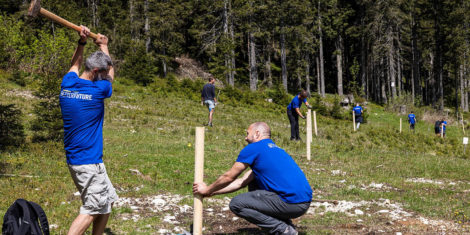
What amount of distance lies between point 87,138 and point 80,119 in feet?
0.73

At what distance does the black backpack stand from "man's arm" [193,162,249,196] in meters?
1.66

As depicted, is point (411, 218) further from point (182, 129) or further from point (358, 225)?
point (182, 129)

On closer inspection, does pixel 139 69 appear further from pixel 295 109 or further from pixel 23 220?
pixel 23 220

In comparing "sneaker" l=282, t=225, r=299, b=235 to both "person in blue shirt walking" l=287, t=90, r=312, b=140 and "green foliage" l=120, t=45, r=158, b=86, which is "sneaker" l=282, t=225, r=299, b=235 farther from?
"green foliage" l=120, t=45, r=158, b=86

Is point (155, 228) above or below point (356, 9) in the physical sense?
below

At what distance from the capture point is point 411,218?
7.09 metres

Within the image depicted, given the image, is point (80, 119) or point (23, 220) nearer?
point (23, 220)

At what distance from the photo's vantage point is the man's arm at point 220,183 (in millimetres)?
4816

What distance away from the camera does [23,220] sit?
420 cm

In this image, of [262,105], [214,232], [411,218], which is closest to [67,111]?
[214,232]

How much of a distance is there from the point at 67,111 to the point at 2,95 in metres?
16.4

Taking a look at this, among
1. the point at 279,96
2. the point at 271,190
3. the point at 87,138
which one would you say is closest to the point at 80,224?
the point at 87,138

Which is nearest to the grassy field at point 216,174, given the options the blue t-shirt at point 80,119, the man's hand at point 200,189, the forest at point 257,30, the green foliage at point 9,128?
the green foliage at point 9,128

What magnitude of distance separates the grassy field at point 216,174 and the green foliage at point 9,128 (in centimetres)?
32
